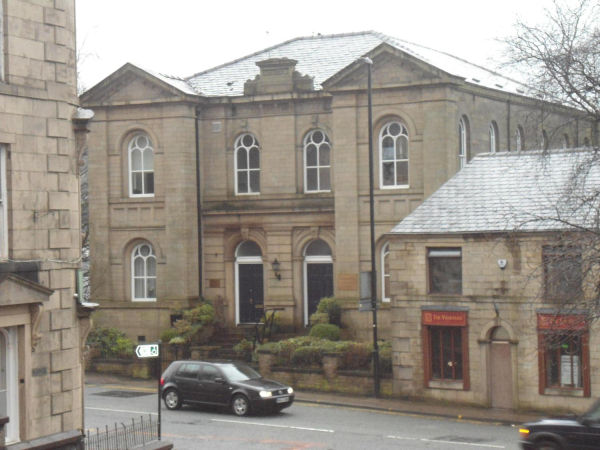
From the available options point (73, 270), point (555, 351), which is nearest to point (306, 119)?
point (555, 351)

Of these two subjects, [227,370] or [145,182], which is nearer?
[227,370]

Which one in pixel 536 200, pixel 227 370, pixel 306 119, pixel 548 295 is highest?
pixel 306 119

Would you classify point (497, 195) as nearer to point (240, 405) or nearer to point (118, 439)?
point (240, 405)

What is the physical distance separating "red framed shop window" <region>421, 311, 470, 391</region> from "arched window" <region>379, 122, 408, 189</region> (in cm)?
753

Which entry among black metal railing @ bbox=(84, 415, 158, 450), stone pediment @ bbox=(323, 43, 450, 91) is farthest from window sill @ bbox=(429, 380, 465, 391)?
black metal railing @ bbox=(84, 415, 158, 450)

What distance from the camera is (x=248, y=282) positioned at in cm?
3788

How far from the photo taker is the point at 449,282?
28.6 metres

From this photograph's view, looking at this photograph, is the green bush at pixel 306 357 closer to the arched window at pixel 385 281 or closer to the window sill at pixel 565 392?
the arched window at pixel 385 281

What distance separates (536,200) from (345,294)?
909 cm

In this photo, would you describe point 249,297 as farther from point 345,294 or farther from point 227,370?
point 227,370

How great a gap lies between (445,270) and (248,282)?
11025 mm

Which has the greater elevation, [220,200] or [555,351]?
[220,200]

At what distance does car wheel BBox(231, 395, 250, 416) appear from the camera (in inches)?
1024

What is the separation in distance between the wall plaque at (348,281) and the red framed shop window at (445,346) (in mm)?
6586
